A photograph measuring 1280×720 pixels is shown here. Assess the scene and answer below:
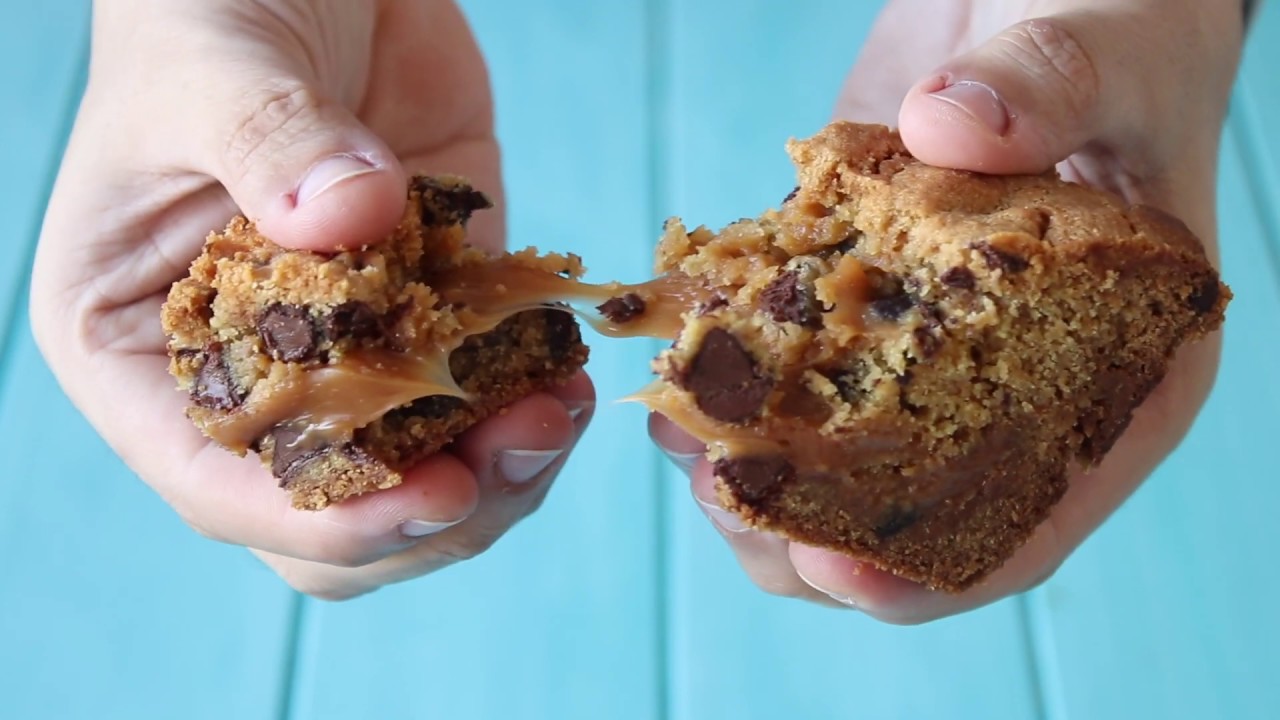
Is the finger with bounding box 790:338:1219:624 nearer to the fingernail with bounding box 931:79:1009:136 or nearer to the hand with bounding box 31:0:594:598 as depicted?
the hand with bounding box 31:0:594:598

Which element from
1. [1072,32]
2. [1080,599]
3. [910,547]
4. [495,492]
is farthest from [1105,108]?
[1080,599]

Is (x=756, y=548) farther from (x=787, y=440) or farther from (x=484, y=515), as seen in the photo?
(x=787, y=440)

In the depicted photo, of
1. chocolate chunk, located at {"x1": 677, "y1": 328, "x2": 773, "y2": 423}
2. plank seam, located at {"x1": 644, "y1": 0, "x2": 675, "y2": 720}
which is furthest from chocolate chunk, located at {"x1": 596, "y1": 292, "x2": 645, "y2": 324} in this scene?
plank seam, located at {"x1": 644, "y1": 0, "x2": 675, "y2": 720}

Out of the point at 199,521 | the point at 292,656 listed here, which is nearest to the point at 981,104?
the point at 199,521

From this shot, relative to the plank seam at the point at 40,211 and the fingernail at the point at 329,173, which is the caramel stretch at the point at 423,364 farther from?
the plank seam at the point at 40,211

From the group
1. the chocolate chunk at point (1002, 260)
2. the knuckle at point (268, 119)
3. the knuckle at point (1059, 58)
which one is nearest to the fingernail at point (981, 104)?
the knuckle at point (1059, 58)

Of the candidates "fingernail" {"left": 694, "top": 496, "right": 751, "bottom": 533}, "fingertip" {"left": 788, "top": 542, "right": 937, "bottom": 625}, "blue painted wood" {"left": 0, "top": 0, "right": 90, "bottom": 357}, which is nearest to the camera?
"fingertip" {"left": 788, "top": 542, "right": 937, "bottom": 625}

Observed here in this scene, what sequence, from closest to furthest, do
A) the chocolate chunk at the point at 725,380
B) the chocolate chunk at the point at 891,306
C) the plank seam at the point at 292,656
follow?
the chocolate chunk at the point at 725,380, the chocolate chunk at the point at 891,306, the plank seam at the point at 292,656
